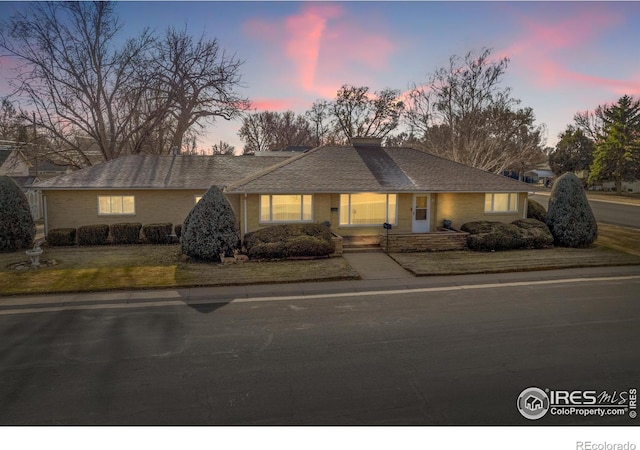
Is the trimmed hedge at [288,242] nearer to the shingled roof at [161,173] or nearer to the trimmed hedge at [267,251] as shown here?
the trimmed hedge at [267,251]

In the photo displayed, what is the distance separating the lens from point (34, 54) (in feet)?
93.7

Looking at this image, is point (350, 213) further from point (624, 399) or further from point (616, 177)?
point (616, 177)

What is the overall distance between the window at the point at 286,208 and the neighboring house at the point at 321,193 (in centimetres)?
5

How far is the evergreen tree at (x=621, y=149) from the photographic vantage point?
52250 millimetres

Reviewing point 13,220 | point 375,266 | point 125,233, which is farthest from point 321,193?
point 13,220

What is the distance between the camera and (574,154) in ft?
215

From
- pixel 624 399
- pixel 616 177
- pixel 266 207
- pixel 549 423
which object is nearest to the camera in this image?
pixel 549 423

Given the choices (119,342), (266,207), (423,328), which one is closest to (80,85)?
(266,207)

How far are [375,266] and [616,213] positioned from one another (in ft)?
98.6

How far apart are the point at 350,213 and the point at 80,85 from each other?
23185 millimetres

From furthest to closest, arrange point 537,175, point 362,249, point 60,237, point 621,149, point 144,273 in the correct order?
1. point 537,175
2. point 621,149
3. point 60,237
4. point 362,249
5. point 144,273

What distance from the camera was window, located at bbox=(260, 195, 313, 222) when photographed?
1956cm

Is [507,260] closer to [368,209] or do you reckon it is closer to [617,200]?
[368,209]

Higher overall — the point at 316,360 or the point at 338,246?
the point at 338,246
